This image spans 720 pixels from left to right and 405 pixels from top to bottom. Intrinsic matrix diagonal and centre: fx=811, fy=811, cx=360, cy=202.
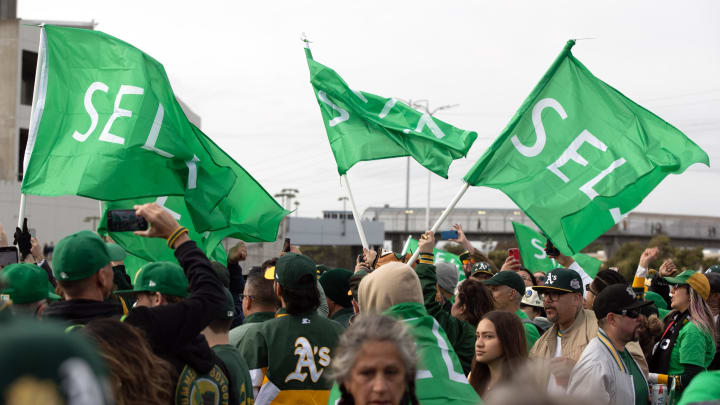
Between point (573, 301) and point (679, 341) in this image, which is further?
point (679, 341)

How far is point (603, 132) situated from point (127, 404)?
20.0 feet

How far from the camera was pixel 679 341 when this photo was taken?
6.87 metres

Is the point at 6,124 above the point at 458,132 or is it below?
above

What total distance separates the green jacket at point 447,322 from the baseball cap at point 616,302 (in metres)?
0.90

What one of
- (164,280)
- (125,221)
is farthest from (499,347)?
(125,221)

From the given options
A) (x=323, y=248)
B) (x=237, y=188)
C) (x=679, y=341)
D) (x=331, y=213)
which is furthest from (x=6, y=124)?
(x=323, y=248)

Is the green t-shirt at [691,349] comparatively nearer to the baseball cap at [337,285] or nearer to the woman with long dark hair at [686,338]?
the woman with long dark hair at [686,338]

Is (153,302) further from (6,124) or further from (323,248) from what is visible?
(323,248)

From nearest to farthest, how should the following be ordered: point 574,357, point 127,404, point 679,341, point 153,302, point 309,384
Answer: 1. point 127,404
2. point 153,302
3. point 309,384
4. point 574,357
5. point 679,341

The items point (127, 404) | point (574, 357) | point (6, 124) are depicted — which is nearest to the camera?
point (127, 404)

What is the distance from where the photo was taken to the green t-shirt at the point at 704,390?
2467mm

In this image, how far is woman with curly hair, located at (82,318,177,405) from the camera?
10.7 feet

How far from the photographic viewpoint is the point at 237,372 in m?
4.42

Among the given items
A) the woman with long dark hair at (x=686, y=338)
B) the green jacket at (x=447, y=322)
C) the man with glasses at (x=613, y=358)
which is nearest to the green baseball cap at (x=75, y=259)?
the green jacket at (x=447, y=322)
